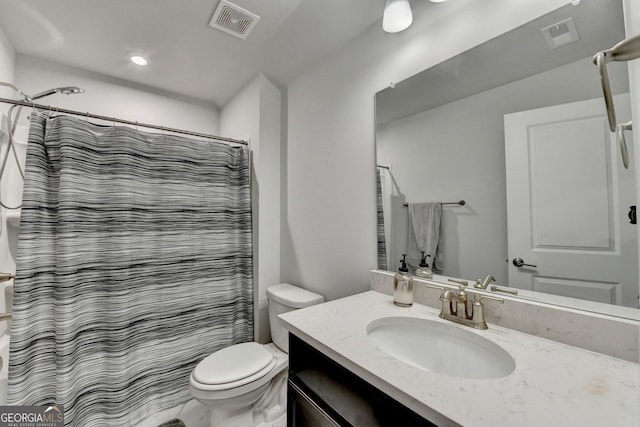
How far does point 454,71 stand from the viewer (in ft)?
3.54

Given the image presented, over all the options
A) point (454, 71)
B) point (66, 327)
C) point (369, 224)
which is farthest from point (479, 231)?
point (66, 327)

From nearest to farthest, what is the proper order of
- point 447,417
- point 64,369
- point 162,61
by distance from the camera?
point 447,417, point 64,369, point 162,61

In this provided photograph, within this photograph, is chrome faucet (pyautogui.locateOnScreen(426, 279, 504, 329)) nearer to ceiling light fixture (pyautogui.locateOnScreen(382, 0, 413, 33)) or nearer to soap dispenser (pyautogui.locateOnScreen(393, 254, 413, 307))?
soap dispenser (pyautogui.locateOnScreen(393, 254, 413, 307))

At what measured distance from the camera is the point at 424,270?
114 cm

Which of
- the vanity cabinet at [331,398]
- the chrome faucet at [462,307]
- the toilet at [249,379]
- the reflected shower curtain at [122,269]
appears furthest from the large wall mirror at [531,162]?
the reflected shower curtain at [122,269]

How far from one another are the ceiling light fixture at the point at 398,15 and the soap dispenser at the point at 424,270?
3.41 feet

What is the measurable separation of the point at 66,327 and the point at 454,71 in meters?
2.29

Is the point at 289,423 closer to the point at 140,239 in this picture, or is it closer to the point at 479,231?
the point at 479,231

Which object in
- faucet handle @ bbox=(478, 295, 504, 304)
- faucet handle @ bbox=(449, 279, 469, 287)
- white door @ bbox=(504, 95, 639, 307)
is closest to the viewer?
white door @ bbox=(504, 95, 639, 307)

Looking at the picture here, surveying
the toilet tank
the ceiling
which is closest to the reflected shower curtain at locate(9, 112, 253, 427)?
the toilet tank

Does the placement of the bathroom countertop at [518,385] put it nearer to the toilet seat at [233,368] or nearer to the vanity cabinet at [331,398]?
the vanity cabinet at [331,398]

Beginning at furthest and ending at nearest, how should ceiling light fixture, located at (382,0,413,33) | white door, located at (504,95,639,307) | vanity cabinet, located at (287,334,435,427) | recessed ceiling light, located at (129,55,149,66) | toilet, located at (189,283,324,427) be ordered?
recessed ceiling light, located at (129,55,149,66) → toilet, located at (189,283,324,427) → ceiling light fixture, located at (382,0,413,33) → white door, located at (504,95,639,307) → vanity cabinet, located at (287,334,435,427)

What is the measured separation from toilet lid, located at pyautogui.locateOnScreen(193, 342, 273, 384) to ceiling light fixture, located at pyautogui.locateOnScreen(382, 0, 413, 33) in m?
1.81

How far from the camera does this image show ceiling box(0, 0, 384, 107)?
138cm
